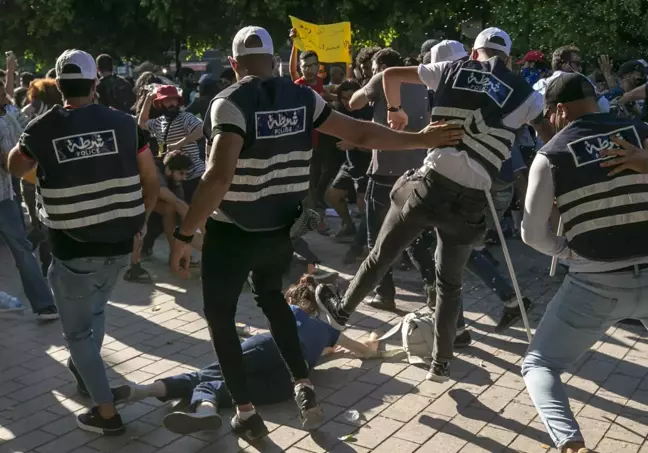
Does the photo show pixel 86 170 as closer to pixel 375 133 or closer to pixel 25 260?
pixel 375 133

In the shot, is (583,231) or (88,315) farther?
(88,315)

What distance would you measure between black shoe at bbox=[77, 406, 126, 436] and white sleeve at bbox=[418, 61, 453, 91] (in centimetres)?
252

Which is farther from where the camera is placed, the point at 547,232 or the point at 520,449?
the point at 520,449

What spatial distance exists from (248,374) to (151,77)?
5313 mm

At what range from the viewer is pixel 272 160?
157 inches

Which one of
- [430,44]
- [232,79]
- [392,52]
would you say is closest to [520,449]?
[392,52]

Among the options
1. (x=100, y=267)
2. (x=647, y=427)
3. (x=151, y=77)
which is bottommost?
(x=647, y=427)

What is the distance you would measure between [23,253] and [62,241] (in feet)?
7.97

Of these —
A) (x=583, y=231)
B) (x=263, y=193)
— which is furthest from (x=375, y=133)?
(x=583, y=231)

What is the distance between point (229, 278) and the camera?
4.05 metres

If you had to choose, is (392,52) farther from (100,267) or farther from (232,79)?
(232,79)

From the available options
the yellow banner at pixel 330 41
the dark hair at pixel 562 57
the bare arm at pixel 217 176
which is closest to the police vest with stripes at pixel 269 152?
the bare arm at pixel 217 176

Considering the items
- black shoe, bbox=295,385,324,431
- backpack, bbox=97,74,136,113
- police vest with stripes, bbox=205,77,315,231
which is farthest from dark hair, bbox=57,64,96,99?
backpack, bbox=97,74,136,113

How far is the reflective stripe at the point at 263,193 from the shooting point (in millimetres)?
3926
